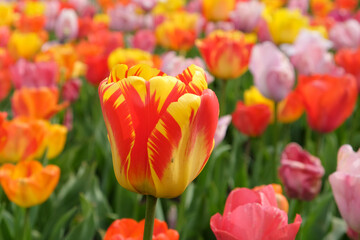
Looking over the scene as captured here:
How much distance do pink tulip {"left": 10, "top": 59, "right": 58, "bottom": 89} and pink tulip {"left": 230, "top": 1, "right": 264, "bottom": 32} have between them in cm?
138

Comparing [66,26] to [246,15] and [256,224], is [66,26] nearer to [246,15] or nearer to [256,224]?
[246,15]

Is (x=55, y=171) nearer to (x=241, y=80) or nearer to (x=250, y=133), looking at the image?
(x=250, y=133)

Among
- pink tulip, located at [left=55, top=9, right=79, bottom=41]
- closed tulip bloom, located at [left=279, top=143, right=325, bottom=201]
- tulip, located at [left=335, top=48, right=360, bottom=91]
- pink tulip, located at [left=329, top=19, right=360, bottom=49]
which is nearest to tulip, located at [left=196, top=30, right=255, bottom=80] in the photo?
tulip, located at [left=335, top=48, right=360, bottom=91]

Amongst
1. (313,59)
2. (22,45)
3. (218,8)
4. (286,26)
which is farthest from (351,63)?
(22,45)

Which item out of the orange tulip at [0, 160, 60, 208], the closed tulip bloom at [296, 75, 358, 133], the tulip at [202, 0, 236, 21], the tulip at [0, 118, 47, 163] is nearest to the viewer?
the orange tulip at [0, 160, 60, 208]

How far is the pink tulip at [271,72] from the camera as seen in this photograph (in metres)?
1.57

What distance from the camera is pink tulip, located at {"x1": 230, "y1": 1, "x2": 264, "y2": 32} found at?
3.01 metres

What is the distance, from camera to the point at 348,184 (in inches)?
32.8

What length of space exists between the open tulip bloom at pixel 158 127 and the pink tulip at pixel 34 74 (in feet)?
4.55

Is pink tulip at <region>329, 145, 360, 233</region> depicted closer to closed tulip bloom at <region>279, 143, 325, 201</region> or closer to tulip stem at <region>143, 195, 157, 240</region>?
closed tulip bloom at <region>279, 143, 325, 201</region>

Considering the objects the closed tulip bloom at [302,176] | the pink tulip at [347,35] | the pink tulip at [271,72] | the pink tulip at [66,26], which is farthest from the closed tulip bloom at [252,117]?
the pink tulip at [66,26]

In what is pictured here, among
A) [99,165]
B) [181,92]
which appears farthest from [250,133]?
[181,92]

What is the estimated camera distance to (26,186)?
1077 mm

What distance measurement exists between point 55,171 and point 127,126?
57 centimetres
